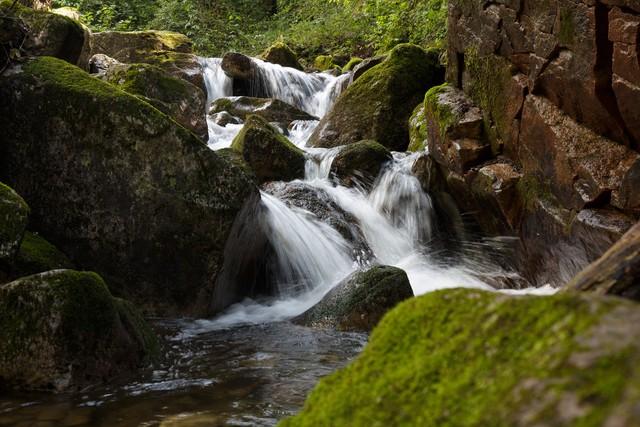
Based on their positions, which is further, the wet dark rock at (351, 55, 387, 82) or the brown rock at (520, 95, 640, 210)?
the wet dark rock at (351, 55, 387, 82)

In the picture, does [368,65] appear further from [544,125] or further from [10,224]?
[10,224]

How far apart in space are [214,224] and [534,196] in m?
3.90

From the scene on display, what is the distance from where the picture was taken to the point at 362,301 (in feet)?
23.1

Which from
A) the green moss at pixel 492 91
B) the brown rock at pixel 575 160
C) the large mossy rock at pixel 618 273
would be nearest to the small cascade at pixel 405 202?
the green moss at pixel 492 91

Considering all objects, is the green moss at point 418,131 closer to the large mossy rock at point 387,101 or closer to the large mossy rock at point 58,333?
the large mossy rock at point 387,101

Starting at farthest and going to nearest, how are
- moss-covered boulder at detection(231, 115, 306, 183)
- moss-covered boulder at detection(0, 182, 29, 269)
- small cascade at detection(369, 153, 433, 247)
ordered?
moss-covered boulder at detection(231, 115, 306, 183), small cascade at detection(369, 153, 433, 247), moss-covered boulder at detection(0, 182, 29, 269)

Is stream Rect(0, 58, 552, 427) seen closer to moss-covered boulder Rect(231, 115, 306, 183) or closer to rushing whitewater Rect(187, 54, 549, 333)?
rushing whitewater Rect(187, 54, 549, 333)

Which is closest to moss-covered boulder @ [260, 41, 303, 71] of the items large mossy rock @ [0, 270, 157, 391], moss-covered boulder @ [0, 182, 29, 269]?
moss-covered boulder @ [0, 182, 29, 269]

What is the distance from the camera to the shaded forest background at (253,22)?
25.0m

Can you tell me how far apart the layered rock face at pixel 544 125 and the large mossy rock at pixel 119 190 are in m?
3.67

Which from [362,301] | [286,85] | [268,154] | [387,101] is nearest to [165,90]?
[268,154]

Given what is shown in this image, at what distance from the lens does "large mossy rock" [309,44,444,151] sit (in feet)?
43.0

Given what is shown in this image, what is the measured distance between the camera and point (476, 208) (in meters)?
9.34

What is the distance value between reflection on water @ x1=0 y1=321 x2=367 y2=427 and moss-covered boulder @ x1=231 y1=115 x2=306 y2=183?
4.88 meters
